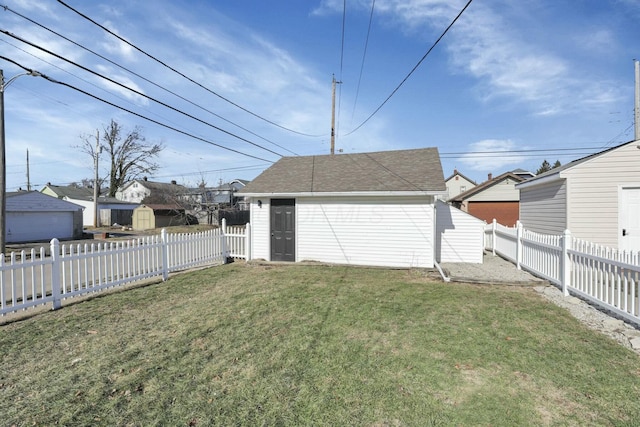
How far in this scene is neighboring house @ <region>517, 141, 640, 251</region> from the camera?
8.74 meters

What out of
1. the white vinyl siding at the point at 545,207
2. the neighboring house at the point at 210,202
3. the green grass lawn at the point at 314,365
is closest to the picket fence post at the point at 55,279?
the green grass lawn at the point at 314,365

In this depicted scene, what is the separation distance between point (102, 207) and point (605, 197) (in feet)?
152

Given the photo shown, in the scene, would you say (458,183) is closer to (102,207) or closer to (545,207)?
(545,207)

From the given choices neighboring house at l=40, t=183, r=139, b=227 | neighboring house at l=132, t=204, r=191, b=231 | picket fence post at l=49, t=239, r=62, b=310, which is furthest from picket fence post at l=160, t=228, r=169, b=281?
neighboring house at l=40, t=183, r=139, b=227

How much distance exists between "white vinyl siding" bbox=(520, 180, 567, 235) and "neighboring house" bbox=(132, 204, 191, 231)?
30.9 meters

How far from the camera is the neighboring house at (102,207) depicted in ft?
120

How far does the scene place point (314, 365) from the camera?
146 inches

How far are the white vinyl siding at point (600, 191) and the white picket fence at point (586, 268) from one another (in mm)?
1550

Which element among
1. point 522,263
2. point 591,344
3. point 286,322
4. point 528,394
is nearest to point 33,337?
point 286,322

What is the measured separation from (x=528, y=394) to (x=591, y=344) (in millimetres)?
1969

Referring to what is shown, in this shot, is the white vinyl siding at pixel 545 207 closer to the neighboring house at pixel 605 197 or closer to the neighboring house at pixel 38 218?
the neighboring house at pixel 605 197

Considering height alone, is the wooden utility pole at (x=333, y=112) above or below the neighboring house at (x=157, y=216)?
above

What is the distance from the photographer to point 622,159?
8766 millimetres

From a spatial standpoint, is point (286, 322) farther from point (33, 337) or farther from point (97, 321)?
point (33, 337)
